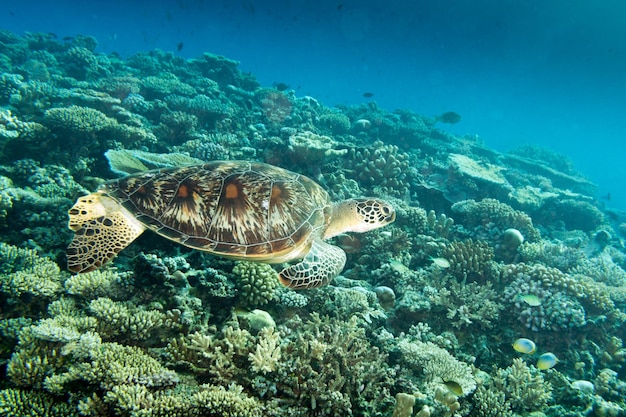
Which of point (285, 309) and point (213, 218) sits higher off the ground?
point (213, 218)

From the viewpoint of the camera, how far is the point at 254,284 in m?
3.35

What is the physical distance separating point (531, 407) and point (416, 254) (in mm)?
2729

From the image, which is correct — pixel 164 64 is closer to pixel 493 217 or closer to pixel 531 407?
pixel 493 217

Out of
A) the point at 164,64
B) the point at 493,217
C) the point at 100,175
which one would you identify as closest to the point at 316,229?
the point at 100,175

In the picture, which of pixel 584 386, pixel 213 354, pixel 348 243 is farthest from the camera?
pixel 348 243

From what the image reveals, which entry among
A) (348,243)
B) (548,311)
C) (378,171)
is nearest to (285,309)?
(348,243)

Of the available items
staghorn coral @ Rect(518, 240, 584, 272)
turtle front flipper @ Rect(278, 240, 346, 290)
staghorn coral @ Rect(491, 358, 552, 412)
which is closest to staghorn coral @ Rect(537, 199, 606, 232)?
staghorn coral @ Rect(518, 240, 584, 272)

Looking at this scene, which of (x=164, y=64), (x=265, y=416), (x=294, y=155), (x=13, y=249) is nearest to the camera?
(x=265, y=416)

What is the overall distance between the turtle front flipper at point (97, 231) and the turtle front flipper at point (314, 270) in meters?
1.88

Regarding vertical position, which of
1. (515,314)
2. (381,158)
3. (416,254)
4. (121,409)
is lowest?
(121,409)

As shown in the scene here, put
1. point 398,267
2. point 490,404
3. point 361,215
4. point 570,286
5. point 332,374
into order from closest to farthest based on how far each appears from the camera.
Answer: point 332,374 < point 490,404 < point 361,215 < point 398,267 < point 570,286

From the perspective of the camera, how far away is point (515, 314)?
4488 mm

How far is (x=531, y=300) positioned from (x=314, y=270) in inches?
139

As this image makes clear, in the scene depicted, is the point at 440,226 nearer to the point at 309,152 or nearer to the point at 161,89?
the point at 309,152
